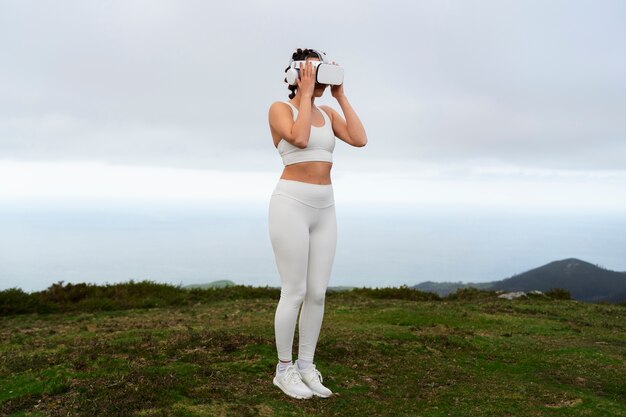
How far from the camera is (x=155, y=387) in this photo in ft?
20.7

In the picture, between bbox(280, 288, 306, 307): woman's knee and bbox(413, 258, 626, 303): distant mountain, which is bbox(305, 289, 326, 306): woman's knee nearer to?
bbox(280, 288, 306, 307): woman's knee

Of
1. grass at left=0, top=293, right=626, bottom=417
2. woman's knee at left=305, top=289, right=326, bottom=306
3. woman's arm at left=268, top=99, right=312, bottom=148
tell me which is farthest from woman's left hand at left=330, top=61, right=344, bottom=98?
grass at left=0, top=293, right=626, bottom=417

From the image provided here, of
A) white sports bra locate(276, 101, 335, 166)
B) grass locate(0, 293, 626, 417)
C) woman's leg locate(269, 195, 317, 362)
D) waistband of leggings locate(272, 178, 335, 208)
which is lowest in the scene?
grass locate(0, 293, 626, 417)

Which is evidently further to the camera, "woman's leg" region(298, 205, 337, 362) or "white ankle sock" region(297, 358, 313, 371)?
"white ankle sock" region(297, 358, 313, 371)

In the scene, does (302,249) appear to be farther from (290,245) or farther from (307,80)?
(307,80)

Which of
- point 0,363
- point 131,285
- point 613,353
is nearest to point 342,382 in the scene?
point 0,363

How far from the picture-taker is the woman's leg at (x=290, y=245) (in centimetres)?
623

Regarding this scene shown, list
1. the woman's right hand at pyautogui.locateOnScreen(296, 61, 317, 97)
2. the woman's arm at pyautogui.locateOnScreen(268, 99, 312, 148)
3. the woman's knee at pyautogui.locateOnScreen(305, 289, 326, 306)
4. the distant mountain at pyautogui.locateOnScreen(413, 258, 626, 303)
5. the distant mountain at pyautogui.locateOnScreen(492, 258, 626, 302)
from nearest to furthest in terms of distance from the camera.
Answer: the woman's arm at pyautogui.locateOnScreen(268, 99, 312, 148)
the woman's right hand at pyautogui.locateOnScreen(296, 61, 317, 97)
the woman's knee at pyautogui.locateOnScreen(305, 289, 326, 306)
the distant mountain at pyautogui.locateOnScreen(413, 258, 626, 303)
the distant mountain at pyautogui.locateOnScreen(492, 258, 626, 302)

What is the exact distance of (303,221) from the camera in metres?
6.29

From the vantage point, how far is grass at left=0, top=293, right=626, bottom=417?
245 inches

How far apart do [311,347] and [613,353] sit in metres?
6.18

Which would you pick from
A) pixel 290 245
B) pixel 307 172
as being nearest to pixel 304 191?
pixel 307 172

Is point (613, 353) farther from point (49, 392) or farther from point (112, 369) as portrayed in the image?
point (49, 392)

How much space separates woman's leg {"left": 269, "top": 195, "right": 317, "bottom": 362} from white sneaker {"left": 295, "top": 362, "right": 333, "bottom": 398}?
73cm
